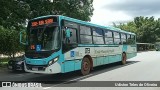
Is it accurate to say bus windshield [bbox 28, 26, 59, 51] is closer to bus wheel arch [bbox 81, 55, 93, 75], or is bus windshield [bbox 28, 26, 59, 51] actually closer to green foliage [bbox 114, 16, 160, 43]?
bus wheel arch [bbox 81, 55, 93, 75]

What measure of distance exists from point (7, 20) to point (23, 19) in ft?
8.12

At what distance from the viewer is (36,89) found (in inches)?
416

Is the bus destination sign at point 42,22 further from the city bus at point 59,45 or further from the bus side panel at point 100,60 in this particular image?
the bus side panel at point 100,60

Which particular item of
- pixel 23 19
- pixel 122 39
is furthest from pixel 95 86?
pixel 23 19

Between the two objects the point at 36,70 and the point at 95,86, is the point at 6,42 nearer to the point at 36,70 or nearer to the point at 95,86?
the point at 36,70

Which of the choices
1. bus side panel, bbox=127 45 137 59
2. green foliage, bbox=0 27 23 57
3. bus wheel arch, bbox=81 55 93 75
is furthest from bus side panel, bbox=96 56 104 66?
green foliage, bbox=0 27 23 57

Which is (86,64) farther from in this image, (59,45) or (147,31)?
(147,31)

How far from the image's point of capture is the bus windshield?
12211mm

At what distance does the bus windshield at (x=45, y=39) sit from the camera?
12.2m

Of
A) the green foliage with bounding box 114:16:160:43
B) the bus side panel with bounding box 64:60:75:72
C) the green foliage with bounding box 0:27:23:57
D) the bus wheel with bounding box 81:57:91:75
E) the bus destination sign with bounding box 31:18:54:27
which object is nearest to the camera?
the bus side panel with bounding box 64:60:75:72

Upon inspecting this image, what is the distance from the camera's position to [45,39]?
12.4 metres

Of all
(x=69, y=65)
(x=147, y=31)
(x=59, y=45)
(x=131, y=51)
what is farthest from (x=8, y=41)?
(x=147, y=31)

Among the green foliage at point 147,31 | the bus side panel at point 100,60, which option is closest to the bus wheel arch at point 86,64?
the bus side panel at point 100,60

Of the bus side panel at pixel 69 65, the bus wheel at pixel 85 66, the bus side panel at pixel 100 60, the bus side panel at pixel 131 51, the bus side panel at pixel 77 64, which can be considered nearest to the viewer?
the bus side panel at pixel 69 65
